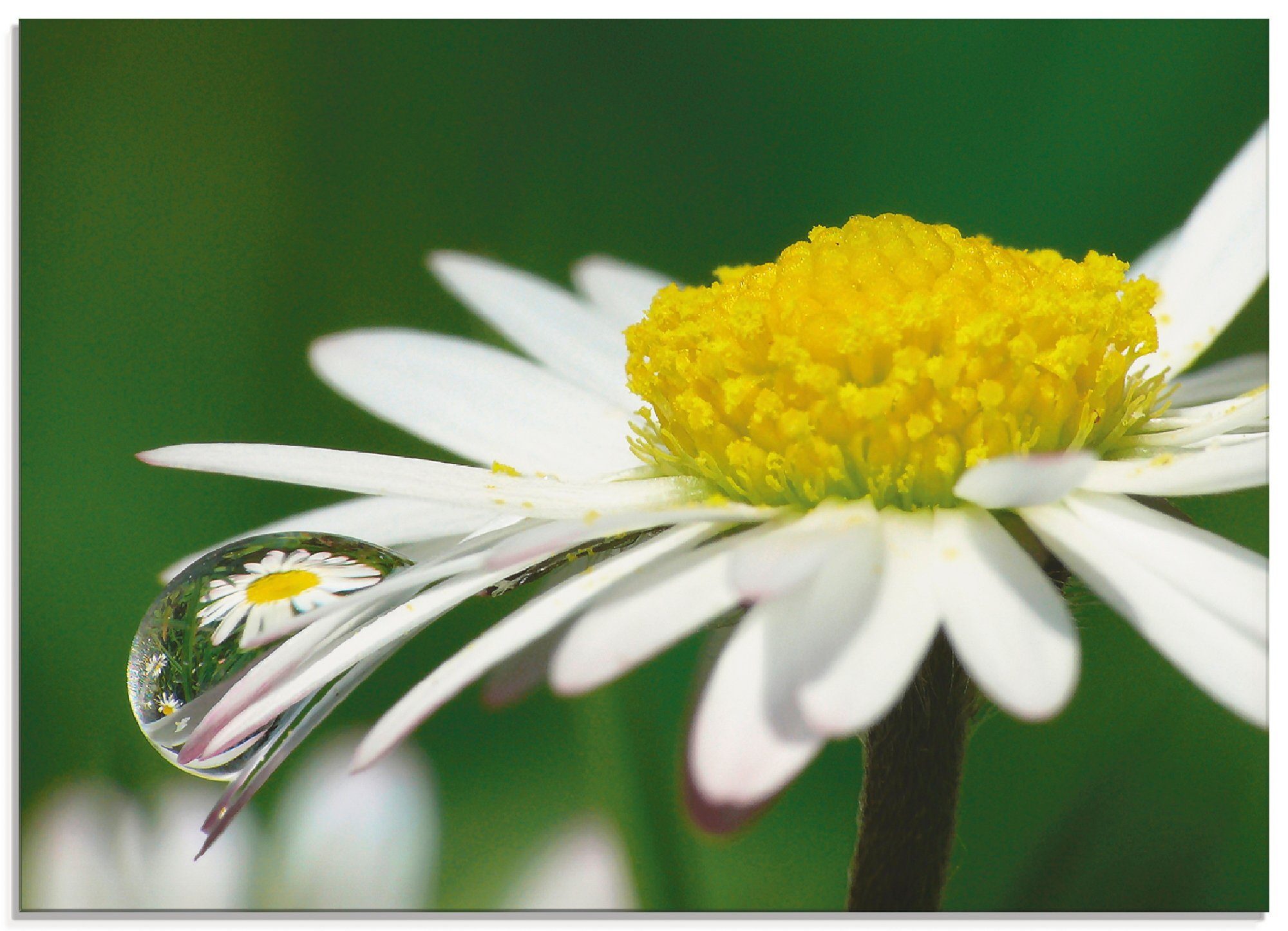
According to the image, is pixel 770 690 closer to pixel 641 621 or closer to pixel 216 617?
pixel 641 621

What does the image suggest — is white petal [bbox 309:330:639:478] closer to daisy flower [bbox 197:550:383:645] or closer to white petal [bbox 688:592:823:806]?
daisy flower [bbox 197:550:383:645]

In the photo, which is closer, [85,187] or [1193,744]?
[1193,744]

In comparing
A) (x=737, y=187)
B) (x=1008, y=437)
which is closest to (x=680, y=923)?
(x=1008, y=437)

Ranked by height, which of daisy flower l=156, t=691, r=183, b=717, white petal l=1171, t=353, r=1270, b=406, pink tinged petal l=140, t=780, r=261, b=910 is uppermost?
white petal l=1171, t=353, r=1270, b=406

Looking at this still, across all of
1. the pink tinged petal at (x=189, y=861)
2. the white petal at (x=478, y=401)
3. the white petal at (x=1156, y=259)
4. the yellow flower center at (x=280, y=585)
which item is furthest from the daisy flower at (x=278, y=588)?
the white petal at (x=1156, y=259)

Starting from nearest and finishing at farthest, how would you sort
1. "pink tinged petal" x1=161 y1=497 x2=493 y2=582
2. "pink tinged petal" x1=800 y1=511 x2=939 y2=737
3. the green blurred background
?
1. "pink tinged petal" x1=800 y1=511 x2=939 y2=737
2. "pink tinged petal" x1=161 y1=497 x2=493 y2=582
3. the green blurred background

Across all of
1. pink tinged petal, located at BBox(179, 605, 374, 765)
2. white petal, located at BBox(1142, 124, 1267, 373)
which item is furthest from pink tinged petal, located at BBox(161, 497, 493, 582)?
white petal, located at BBox(1142, 124, 1267, 373)

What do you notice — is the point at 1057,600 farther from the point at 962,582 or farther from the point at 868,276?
the point at 868,276
